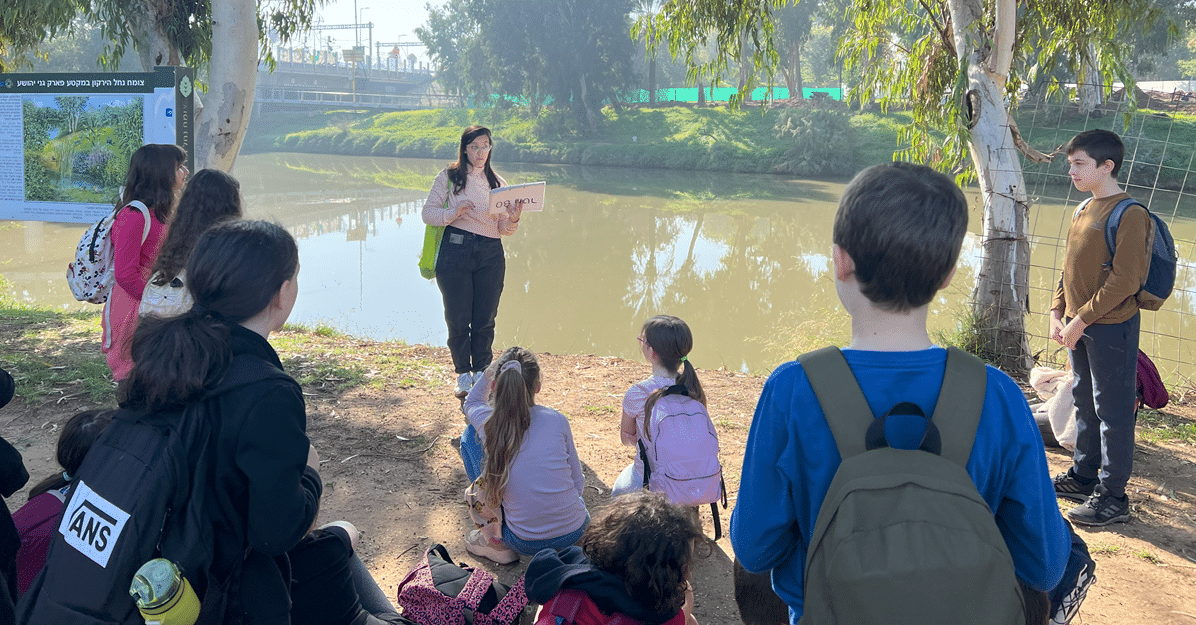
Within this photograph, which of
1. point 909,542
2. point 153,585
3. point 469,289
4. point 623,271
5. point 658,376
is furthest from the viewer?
point 623,271

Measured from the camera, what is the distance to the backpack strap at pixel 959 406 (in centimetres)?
116

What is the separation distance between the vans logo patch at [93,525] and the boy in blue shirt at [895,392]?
43.6 inches

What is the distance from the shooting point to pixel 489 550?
2.94m

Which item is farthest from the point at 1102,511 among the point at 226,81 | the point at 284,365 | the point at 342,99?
the point at 342,99

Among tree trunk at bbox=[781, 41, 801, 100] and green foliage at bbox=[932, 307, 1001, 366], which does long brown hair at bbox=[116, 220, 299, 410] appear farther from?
tree trunk at bbox=[781, 41, 801, 100]

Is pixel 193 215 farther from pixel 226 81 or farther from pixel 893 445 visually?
pixel 226 81

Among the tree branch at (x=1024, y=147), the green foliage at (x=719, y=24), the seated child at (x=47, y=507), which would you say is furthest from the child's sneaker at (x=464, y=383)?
the tree branch at (x=1024, y=147)

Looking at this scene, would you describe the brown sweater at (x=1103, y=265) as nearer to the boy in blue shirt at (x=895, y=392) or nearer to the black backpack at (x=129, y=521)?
the boy in blue shirt at (x=895, y=392)

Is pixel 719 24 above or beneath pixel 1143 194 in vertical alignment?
above

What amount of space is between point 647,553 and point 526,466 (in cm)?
87

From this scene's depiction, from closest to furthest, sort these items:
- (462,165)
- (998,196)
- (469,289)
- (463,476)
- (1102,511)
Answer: (1102,511)
(463,476)
(462,165)
(469,289)
(998,196)

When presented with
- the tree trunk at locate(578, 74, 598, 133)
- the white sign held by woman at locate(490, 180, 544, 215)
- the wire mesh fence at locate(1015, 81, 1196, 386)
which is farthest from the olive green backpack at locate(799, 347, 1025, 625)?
the tree trunk at locate(578, 74, 598, 133)

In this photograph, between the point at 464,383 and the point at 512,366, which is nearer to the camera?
the point at 512,366

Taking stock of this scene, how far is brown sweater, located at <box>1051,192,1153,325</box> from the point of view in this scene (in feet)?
10.0
